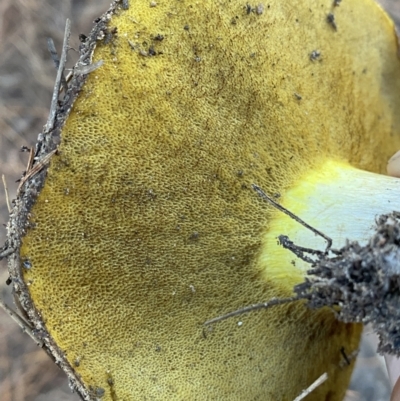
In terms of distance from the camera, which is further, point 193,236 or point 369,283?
point 193,236

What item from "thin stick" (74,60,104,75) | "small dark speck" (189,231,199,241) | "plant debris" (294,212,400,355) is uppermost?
"thin stick" (74,60,104,75)

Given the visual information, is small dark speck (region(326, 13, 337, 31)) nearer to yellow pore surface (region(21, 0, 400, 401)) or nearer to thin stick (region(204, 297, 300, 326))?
yellow pore surface (region(21, 0, 400, 401))

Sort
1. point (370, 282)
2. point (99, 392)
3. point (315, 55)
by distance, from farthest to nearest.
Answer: point (315, 55) → point (99, 392) → point (370, 282)

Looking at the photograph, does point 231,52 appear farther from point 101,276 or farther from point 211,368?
point 211,368

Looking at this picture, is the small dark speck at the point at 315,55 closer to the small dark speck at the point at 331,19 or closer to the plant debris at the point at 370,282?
the small dark speck at the point at 331,19

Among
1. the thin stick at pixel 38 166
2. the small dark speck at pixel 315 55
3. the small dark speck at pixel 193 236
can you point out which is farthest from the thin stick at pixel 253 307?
the small dark speck at pixel 315 55

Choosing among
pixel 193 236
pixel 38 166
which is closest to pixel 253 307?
pixel 193 236

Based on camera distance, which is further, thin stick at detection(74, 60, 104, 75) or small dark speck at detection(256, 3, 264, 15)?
small dark speck at detection(256, 3, 264, 15)

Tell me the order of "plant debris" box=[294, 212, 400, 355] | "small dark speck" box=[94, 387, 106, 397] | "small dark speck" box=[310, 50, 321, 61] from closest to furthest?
"plant debris" box=[294, 212, 400, 355] → "small dark speck" box=[94, 387, 106, 397] → "small dark speck" box=[310, 50, 321, 61]

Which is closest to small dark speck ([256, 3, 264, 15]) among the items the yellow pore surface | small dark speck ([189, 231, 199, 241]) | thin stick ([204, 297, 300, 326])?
the yellow pore surface

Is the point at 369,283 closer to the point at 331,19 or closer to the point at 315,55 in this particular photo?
the point at 315,55
